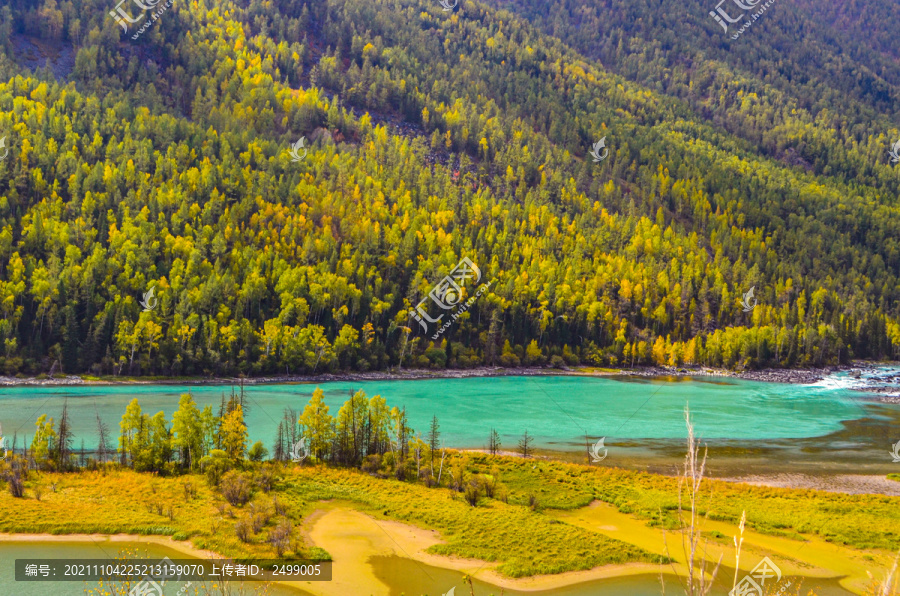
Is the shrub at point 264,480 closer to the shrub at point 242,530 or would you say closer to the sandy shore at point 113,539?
the shrub at point 242,530

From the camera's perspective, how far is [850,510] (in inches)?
1522

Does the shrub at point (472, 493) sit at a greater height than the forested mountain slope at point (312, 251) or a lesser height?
lesser

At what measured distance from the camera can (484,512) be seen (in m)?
34.1

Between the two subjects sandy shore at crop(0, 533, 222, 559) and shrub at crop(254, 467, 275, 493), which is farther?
shrub at crop(254, 467, 275, 493)

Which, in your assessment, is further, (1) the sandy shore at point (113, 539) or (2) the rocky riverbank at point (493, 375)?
(2) the rocky riverbank at point (493, 375)

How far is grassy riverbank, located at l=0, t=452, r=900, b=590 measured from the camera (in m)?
27.8

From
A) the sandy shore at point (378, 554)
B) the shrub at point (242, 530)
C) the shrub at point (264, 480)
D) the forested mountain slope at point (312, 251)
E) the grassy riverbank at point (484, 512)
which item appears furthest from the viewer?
the forested mountain slope at point (312, 251)

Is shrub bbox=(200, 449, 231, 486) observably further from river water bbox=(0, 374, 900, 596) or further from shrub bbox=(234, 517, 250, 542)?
river water bbox=(0, 374, 900, 596)

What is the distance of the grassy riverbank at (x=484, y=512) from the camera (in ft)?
91.4

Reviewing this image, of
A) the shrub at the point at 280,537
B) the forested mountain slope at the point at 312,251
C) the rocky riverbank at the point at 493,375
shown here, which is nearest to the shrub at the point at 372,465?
the shrub at the point at 280,537

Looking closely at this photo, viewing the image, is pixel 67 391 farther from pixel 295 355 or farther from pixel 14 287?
pixel 295 355

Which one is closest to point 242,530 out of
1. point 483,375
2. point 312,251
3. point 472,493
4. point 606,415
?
point 472,493

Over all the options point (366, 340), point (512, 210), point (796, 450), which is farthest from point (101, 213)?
point (796, 450)

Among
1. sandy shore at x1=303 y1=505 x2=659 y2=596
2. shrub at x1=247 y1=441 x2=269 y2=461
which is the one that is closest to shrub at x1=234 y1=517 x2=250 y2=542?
sandy shore at x1=303 y1=505 x2=659 y2=596
